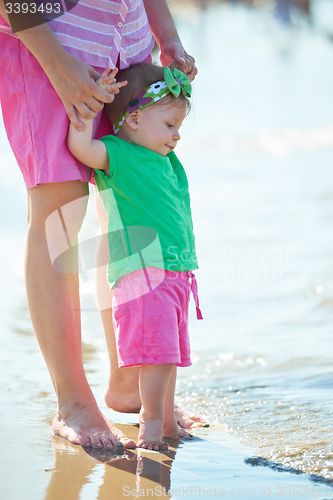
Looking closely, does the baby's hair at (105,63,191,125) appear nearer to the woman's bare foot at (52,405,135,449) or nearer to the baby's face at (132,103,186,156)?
the baby's face at (132,103,186,156)

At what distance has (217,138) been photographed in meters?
11.8

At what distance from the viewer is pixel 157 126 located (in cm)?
199

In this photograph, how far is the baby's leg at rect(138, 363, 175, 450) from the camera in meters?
1.87

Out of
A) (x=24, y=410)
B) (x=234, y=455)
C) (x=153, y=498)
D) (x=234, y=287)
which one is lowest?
(x=234, y=287)

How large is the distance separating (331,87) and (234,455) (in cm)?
1555

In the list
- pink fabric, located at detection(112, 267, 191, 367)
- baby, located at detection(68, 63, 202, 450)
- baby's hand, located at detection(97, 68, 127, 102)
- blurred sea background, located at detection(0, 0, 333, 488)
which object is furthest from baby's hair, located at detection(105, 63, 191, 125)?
blurred sea background, located at detection(0, 0, 333, 488)

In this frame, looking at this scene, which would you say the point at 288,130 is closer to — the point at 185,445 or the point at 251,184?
the point at 251,184

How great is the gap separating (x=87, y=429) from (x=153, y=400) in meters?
0.21

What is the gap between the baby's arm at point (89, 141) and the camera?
6.04ft

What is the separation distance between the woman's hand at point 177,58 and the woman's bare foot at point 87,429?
1.16m

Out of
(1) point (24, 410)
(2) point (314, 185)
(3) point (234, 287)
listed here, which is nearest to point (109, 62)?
(1) point (24, 410)

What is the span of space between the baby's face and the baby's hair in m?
0.02

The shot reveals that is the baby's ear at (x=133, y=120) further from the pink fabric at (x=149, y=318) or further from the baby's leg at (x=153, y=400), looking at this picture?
the baby's leg at (x=153, y=400)

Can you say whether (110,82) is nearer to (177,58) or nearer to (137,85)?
(137,85)
